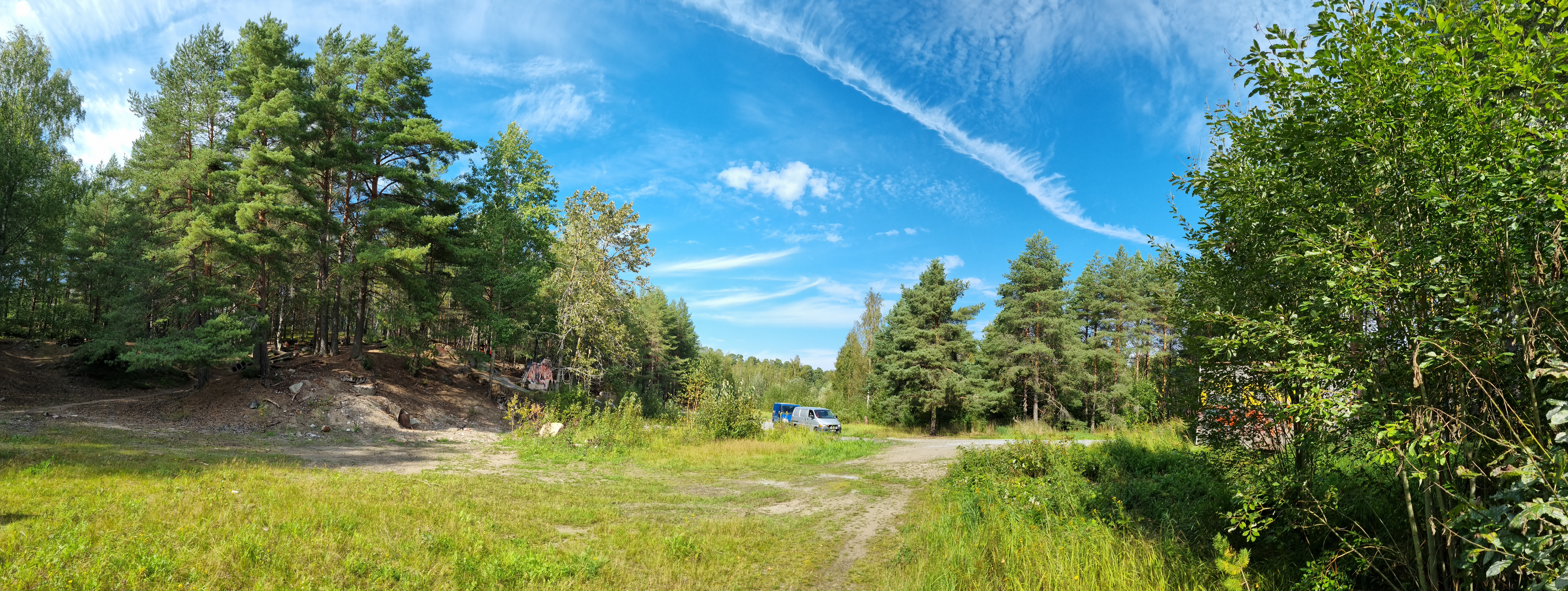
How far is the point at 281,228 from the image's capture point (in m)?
21.8

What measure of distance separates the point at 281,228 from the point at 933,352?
2700 centimetres

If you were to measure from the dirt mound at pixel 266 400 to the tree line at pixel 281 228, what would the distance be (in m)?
1.09

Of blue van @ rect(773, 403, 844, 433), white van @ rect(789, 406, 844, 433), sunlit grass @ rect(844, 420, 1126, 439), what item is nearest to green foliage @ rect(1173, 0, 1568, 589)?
sunlit grass @ rect(844, 420, 1126, 439)

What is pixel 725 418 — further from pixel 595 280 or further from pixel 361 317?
pixel 361 317

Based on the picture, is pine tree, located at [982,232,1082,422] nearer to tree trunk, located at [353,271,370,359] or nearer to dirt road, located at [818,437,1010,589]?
dirt road, located at [818,437,1010,589]

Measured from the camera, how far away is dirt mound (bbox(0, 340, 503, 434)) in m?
16.7

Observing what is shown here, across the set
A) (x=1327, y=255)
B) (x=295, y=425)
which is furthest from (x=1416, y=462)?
(x=295, y=425)

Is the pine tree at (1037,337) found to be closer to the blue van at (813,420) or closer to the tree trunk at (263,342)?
the blue van at (813,420)

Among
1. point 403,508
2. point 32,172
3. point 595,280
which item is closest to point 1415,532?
point 403,508

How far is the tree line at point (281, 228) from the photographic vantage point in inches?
759

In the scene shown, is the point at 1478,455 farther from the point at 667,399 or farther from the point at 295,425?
the point at 667,399

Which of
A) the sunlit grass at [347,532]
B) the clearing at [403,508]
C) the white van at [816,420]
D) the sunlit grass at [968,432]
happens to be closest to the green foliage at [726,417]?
the clearing at [403,508]

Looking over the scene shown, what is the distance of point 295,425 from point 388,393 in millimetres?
4354

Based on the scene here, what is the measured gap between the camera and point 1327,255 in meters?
3.38
